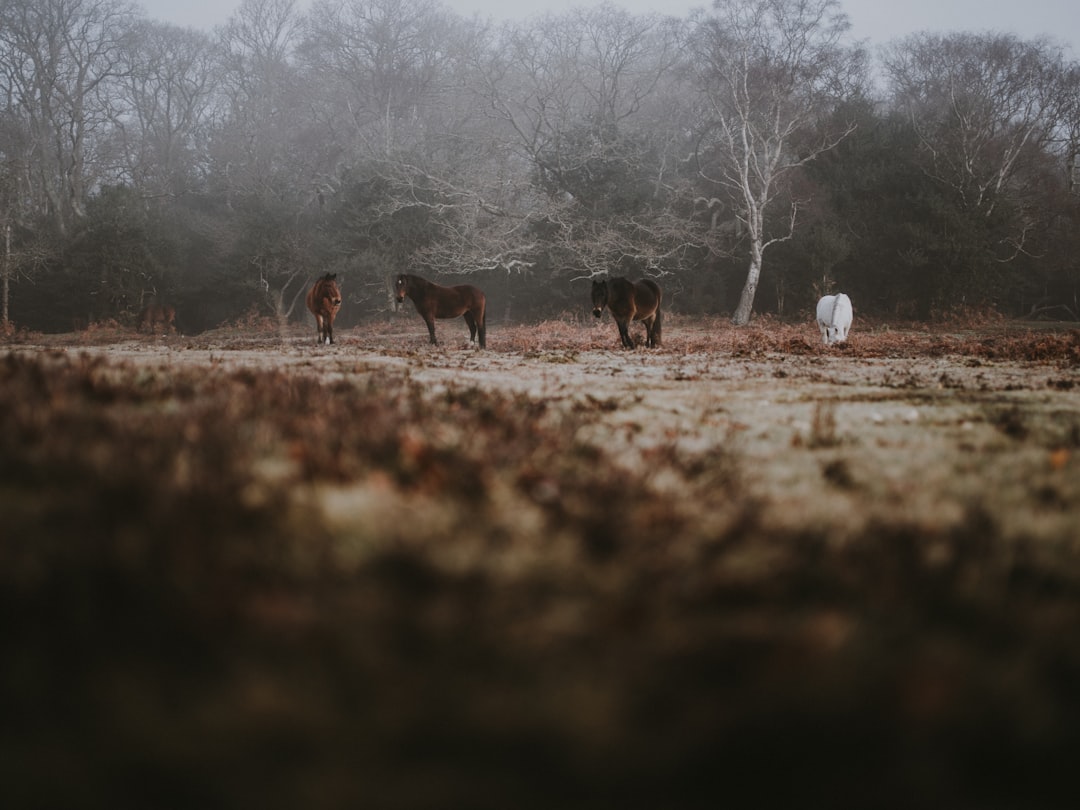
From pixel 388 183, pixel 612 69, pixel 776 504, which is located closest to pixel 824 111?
pixel 612 69

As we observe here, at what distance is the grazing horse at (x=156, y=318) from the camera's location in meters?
28.1

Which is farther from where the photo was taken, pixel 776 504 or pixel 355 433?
pixel 355 433

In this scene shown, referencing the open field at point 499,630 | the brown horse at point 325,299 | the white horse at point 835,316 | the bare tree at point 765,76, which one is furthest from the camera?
the bare tree at point 765,76

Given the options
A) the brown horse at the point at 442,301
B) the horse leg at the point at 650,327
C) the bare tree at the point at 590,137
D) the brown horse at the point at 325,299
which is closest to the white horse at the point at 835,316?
the horse leg at the point at 650,327

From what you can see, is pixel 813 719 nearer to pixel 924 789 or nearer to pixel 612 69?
pixel 924 789

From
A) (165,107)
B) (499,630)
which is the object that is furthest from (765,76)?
(165,107)

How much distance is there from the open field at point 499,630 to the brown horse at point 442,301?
564 inches

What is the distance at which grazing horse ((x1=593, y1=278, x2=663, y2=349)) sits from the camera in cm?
1395

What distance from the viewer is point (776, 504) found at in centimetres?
213

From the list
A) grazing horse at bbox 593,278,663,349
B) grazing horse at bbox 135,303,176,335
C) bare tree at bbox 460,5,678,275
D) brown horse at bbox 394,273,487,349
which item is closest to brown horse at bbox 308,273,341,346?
brown horse at bbox 394,273,487,349

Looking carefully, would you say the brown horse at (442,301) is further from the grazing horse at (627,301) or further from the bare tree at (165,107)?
the bare tree at (165,107)

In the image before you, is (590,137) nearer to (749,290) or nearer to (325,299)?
(749,290)

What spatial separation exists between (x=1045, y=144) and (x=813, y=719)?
3643 centimetres

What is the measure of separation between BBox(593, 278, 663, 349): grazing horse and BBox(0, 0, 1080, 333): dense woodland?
970 centimetres
